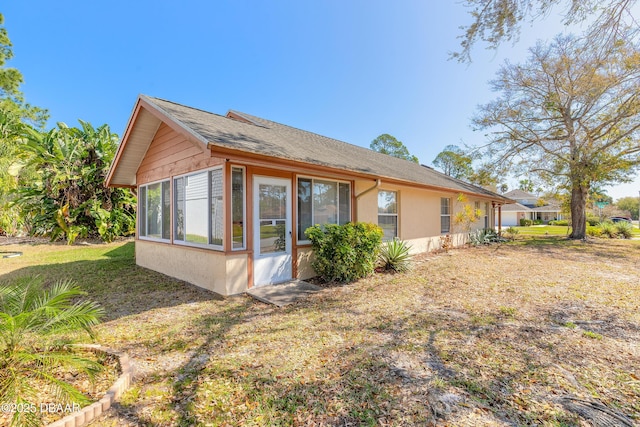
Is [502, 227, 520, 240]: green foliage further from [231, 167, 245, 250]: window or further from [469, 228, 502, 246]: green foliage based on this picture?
[231, 167, 245, 250]: window

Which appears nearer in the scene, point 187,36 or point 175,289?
point 175,289

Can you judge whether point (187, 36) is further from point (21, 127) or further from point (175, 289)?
point (175, 289)

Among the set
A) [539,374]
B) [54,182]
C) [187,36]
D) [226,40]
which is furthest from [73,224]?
[539,374]

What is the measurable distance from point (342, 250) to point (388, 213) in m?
3.93

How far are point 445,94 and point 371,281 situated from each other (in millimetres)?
9548

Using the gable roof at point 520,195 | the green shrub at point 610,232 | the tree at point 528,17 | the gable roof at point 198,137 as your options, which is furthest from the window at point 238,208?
the gable roof at point 520,195

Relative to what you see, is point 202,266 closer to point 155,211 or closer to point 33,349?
point 155,211

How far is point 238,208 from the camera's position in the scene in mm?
5922

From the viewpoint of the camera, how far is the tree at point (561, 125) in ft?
46.8

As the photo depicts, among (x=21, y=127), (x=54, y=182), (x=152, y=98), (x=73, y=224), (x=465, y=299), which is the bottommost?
(x=465, y=299)

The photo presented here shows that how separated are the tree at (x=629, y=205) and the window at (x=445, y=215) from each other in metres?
72.6

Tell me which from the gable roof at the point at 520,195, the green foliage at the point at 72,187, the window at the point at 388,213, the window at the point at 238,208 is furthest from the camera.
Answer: the gable roof at the point at 520,195

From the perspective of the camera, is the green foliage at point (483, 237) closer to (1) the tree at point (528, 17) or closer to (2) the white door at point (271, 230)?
(1) the tree at point (528, 17)

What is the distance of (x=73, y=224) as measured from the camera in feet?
43.9
